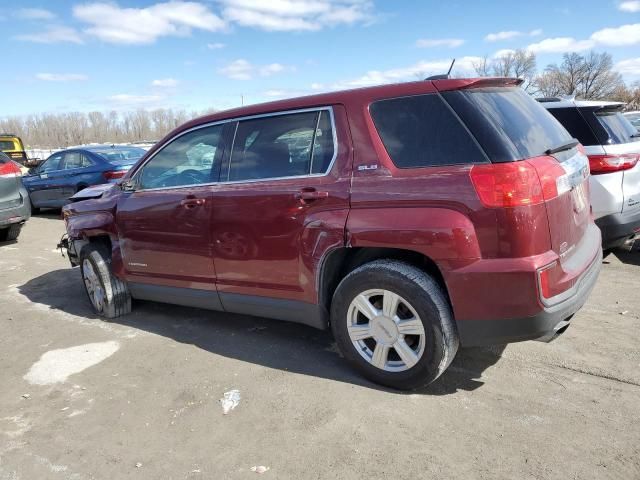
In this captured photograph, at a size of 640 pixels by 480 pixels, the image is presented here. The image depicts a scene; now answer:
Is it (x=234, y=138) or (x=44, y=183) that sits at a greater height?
(x=234, y=138)

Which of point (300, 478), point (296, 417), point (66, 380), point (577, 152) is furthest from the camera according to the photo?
point (66, 380)

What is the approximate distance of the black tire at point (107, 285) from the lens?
4785 millimetres

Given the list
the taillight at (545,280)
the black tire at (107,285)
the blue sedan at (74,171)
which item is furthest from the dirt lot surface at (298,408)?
the blue sedan at (74,171)

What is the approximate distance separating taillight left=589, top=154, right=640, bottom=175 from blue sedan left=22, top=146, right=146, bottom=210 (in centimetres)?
848

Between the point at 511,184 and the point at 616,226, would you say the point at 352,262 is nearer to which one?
the point at 511,184

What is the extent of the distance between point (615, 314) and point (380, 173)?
2.60 m

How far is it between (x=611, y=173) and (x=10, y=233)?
940cm

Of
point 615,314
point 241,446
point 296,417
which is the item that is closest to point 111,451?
point 241,446

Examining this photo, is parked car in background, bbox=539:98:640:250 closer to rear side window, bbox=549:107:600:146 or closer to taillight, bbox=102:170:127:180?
rear side window, bbox=549:107:600:146

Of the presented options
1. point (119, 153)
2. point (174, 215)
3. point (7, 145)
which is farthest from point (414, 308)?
point (7, 145)

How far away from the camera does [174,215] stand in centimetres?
407

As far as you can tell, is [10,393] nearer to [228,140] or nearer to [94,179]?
[228,140]

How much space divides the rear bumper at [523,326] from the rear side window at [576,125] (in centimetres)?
265

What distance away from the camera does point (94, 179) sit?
10.6 meters
